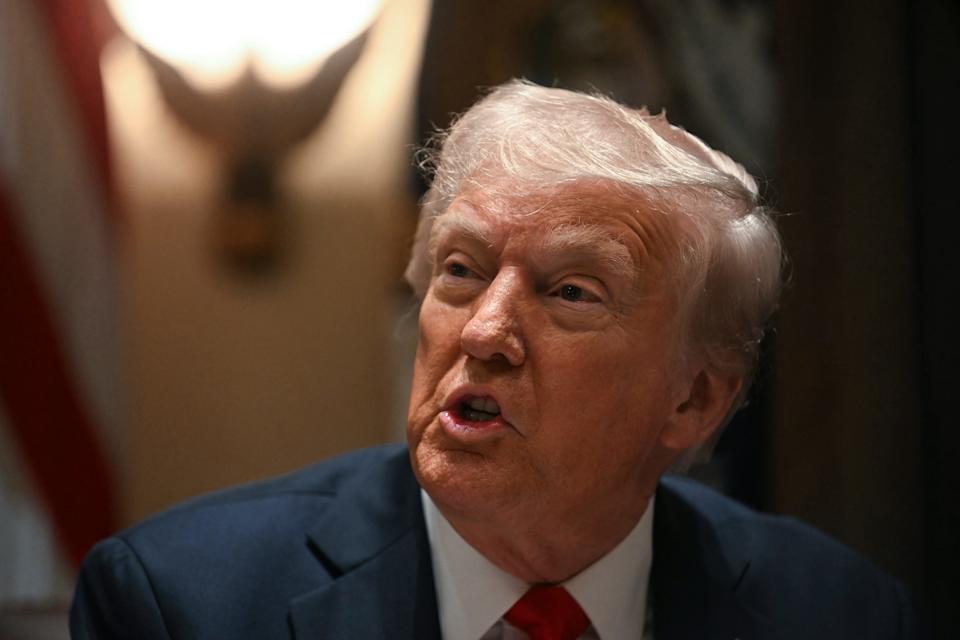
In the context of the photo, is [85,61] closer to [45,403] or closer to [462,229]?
[45,403]

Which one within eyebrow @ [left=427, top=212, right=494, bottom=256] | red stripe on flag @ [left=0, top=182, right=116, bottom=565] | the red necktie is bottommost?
red stripe on flag @ [left=0, top=182, right=116, bottom=565]

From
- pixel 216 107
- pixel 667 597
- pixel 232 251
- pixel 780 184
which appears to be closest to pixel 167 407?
pixel 232 251

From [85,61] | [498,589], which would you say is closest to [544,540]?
[498,589]

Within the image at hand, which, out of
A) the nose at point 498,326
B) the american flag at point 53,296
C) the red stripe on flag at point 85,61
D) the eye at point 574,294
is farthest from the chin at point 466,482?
the red stripe on flag at point 85,61

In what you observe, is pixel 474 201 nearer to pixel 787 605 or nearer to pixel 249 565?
pixel 249 565

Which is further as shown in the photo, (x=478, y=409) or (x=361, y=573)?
(x=361, y=573)

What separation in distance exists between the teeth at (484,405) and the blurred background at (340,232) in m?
1.32

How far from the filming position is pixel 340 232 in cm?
404

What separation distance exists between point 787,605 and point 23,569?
2.12 m

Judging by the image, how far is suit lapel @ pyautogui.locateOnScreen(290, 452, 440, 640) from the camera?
76.9 inches

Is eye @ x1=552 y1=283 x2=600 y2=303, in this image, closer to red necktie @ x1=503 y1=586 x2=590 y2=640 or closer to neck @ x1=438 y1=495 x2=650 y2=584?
neck @ x1=438 y1=495 x2=650 y2=584

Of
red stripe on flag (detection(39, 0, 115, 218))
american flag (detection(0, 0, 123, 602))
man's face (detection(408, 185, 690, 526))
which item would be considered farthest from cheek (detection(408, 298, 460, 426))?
red stripe on flag (detection(39, 0, 115, 218))

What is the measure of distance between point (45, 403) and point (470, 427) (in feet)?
6.48

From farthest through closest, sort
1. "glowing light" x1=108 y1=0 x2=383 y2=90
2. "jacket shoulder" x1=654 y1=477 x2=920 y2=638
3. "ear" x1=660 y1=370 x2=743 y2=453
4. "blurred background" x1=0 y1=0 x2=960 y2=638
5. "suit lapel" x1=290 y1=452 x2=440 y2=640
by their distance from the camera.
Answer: "glowing light" x1=108 y1=0 x2=383 y2=90 < "blurred background" x1=0 y1=0 x2=960 y2=638 < "jacket shoulder" x1=654 y1=477 x2=920 y2=638 < "ear" x1=660 y1=370 x2=743 y2=453 < "suit lapel" x1=290 y1=452 x2=440 y2=640
